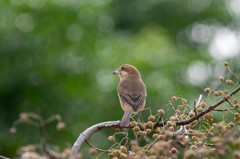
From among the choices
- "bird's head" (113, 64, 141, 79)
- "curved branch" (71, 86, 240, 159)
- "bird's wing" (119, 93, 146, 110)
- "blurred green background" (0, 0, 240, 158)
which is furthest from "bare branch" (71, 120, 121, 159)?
"blurred green background" (0, 0, 240, 158)

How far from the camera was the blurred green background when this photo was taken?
13250 mm

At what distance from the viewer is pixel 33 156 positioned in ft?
6.44

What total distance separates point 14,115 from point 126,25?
10.4 metres

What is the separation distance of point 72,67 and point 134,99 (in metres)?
9.20

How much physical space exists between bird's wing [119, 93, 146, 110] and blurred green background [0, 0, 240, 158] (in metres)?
7.08

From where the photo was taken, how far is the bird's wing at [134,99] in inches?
185

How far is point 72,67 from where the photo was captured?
13.9 meters

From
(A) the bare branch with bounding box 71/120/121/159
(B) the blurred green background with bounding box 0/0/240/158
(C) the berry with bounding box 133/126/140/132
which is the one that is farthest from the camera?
(B) the blurred green background with bounding box 0/0/240/158

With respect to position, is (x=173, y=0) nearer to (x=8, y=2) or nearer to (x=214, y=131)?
(x=8, y=2)

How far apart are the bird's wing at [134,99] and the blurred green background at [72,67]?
708 centimetres

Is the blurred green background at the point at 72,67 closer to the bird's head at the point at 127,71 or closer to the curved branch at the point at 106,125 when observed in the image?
the bird's head at the point at 127,71

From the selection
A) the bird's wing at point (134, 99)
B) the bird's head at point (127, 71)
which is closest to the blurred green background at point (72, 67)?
the bird's head at point (127, 71)

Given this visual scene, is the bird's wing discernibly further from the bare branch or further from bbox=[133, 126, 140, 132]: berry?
bbox=[133, 126, 140, 132]: berry

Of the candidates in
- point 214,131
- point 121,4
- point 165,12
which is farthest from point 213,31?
point 214,131
